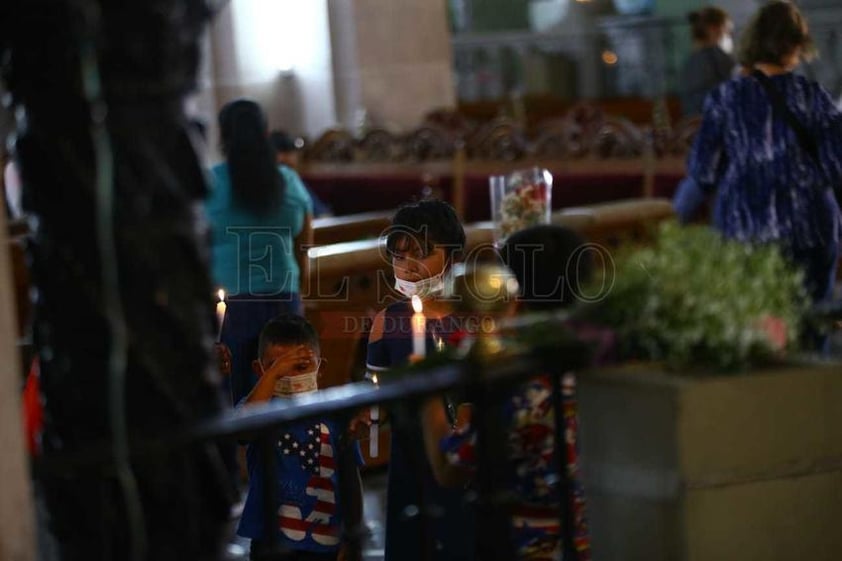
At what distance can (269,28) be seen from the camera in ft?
48.6

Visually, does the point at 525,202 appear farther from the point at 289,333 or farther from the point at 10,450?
the point at 10,450

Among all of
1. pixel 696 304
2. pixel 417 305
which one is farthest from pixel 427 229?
pixel 696 304

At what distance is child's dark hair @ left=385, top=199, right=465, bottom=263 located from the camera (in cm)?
469

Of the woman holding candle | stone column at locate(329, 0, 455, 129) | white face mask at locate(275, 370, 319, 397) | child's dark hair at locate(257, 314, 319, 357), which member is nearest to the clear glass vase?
the woman holding candle

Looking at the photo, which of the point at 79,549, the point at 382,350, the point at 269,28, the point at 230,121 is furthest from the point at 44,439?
the point at 269,28

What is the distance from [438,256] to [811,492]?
62.1 inches

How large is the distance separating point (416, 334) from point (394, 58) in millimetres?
10297

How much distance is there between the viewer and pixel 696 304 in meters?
3.22

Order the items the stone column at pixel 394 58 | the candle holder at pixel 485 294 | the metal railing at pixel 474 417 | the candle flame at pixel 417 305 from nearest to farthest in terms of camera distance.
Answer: the metal railing at pixel 474 417, the candle holder at pixel 485 294, the candle flame at pixel 417 305, the stone column at pixel 394 58

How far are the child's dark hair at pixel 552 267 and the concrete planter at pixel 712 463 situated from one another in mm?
292

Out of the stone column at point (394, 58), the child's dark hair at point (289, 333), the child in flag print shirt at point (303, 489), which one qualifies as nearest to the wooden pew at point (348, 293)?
the child's dark hair at point (289, 333)

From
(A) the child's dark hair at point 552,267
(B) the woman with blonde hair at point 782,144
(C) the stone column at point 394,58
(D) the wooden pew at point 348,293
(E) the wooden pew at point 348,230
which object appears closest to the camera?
(A) the child's dark hair at point 552,267

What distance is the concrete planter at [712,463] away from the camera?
10.5ft

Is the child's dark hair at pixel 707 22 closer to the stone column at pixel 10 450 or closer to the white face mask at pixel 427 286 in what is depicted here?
the white face mask at pixel 427 286
